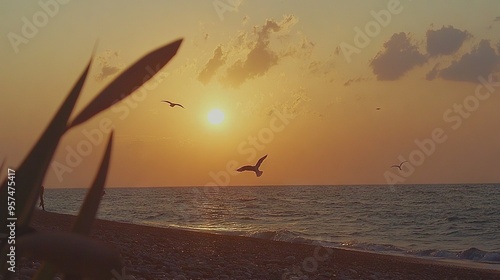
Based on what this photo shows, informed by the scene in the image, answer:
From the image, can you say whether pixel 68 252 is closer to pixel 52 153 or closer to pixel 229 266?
pixel 52 153

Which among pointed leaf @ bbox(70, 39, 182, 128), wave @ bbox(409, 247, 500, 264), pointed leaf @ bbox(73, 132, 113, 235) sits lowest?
wave @ bbox(409, 247, 500, 264)

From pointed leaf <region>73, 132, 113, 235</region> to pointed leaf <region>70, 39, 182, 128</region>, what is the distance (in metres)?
0.03

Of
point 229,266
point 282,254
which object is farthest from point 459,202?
point 229,266

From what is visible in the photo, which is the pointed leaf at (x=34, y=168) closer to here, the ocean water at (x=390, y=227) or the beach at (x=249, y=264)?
the beach at (x=249, y=264)

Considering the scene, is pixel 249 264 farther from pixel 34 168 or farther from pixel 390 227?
pixel 390 227

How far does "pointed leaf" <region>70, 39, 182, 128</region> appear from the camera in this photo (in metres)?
0.43

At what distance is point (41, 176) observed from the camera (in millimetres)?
404

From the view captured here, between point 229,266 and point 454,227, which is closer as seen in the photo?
point 229,266

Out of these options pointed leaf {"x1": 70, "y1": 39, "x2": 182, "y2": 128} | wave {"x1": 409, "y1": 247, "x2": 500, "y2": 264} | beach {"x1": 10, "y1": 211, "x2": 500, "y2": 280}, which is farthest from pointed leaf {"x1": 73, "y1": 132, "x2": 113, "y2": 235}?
wave {"x1": 409, "y1": 247, "x2": 500, "y2": 264}

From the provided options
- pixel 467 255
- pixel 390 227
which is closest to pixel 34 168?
pixel 467 255

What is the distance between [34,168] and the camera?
418 mm

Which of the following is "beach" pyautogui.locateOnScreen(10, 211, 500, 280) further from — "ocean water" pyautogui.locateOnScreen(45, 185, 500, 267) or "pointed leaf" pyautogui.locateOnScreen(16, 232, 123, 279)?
"ocean water" pyautogui.locateOnScreen(45, 185, 500, 267)

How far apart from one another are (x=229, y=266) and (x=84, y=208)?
37.4 ft

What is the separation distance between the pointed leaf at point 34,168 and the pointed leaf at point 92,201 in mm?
34
